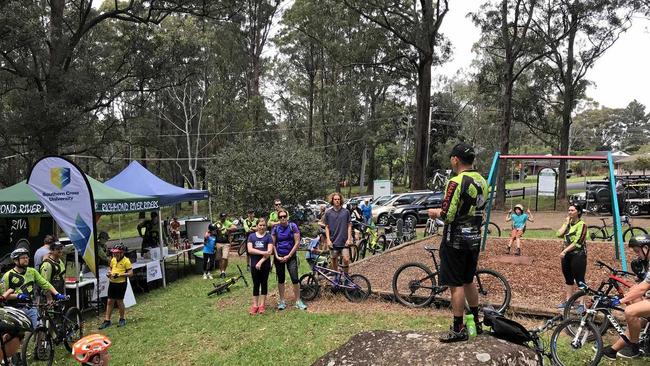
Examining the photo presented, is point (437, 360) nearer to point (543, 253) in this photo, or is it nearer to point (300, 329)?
point (300, 329)

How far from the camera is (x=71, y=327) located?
7.44 m

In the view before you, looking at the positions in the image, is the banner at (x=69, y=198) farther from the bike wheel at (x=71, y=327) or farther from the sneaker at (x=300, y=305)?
the sneaker at (x=300, y=305)

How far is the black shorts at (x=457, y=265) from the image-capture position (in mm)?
4332

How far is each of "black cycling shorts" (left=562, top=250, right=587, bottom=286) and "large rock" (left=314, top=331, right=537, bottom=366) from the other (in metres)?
3.49

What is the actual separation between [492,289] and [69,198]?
25.4 feet

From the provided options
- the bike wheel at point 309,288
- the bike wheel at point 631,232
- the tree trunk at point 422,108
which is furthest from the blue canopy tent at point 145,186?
the bike wheel at point 631,232

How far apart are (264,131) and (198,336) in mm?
30129

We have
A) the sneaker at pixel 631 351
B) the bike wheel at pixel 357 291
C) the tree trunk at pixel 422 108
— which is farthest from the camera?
the tree trunk at pixel 422 108

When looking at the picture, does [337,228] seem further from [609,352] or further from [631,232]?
[631,232]

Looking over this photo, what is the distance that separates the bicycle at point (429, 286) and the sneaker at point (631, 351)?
6.19 feet

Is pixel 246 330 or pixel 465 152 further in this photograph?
pixel 246 330

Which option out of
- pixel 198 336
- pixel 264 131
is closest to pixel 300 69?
pixel 264 131

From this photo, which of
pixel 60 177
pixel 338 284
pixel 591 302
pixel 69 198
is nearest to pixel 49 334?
pixel 69 198

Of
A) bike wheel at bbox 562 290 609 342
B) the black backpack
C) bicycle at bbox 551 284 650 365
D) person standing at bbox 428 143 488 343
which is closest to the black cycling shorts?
bike wheel at bbox 562 290 609 342
